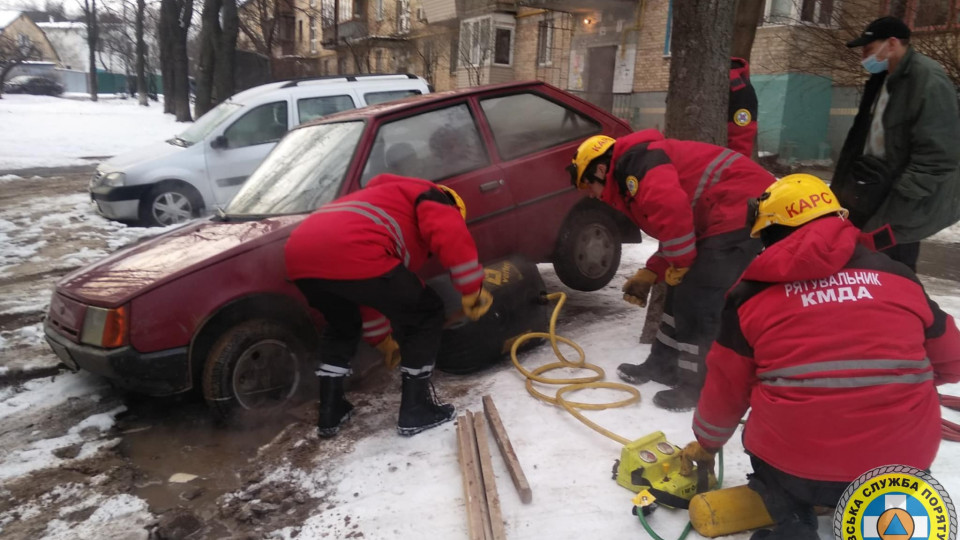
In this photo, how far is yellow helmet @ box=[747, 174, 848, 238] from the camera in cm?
206

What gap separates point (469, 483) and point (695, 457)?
94cm

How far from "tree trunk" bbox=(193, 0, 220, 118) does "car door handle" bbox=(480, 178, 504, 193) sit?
1780cm

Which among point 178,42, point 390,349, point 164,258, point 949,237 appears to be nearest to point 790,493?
point 390,349

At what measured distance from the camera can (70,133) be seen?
21.2 metres

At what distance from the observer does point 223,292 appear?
131 inches

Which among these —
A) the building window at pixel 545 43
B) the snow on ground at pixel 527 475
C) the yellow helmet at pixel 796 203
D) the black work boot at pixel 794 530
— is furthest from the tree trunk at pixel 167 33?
the black work boot at pixel 794 530

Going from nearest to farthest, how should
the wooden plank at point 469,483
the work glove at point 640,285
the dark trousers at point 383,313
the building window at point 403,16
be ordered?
the wooden plank at point 469,483
the dark trousers at point 383,313
the work glove at point 640,285
the building window at point 403,16

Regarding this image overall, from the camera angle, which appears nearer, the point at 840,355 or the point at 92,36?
the point at 840,355

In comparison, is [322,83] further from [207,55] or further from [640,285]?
[207,55]

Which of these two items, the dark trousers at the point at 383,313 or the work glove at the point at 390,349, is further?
the work glove at the point at 390,349

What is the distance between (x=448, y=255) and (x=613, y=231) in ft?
7.45

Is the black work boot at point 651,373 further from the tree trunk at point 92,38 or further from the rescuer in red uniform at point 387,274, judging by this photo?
the tree trunk at point 92,38

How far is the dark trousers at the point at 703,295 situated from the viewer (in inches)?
129

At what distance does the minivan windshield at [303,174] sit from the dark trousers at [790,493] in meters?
2.76
